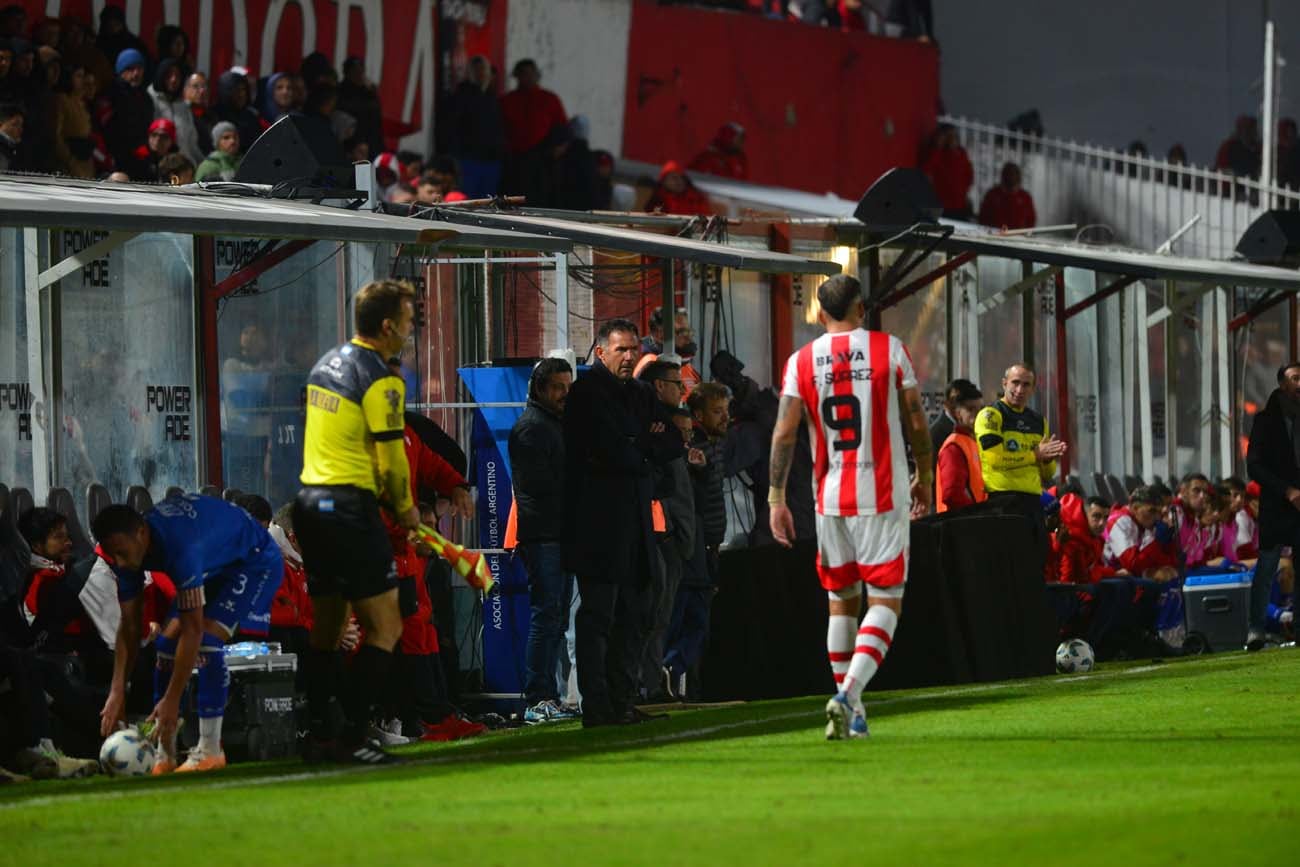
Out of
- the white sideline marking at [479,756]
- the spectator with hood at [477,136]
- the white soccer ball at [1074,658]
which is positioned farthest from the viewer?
the spectator with hood at [477,136]

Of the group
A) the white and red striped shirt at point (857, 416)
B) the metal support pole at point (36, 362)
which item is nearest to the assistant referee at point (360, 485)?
the white and red striped shirt at point (857, 416)

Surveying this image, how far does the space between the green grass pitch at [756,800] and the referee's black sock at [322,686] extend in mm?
233

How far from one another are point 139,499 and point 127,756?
14.4ft

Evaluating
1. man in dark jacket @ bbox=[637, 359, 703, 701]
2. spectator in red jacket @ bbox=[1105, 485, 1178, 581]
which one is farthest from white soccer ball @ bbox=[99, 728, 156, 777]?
spectator in red jacket @ bbox=[1105, 485, 1178, 581]

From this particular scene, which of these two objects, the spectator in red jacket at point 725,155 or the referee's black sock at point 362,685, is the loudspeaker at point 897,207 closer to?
the spectator in red jacket at point 725,155

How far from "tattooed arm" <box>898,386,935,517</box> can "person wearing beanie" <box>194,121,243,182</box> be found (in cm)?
790

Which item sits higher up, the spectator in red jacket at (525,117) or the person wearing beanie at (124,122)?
the spectator in red jacket at (525,117)

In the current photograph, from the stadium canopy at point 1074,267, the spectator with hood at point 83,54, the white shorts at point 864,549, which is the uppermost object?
the spectator with hood at point 83,54

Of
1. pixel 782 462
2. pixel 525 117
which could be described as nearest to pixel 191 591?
pixel 782 462

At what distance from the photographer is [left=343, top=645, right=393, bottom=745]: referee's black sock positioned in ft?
34.8

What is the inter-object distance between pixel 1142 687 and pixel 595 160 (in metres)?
10.5

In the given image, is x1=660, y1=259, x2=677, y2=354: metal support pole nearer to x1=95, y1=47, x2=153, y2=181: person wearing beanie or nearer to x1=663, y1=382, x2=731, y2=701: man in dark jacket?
x1=663, y1=382, x2=731, y2=701: man in dark jacket

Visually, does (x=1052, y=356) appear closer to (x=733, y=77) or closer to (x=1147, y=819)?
(x=733, y=77)

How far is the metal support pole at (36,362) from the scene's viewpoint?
49.8 feet
